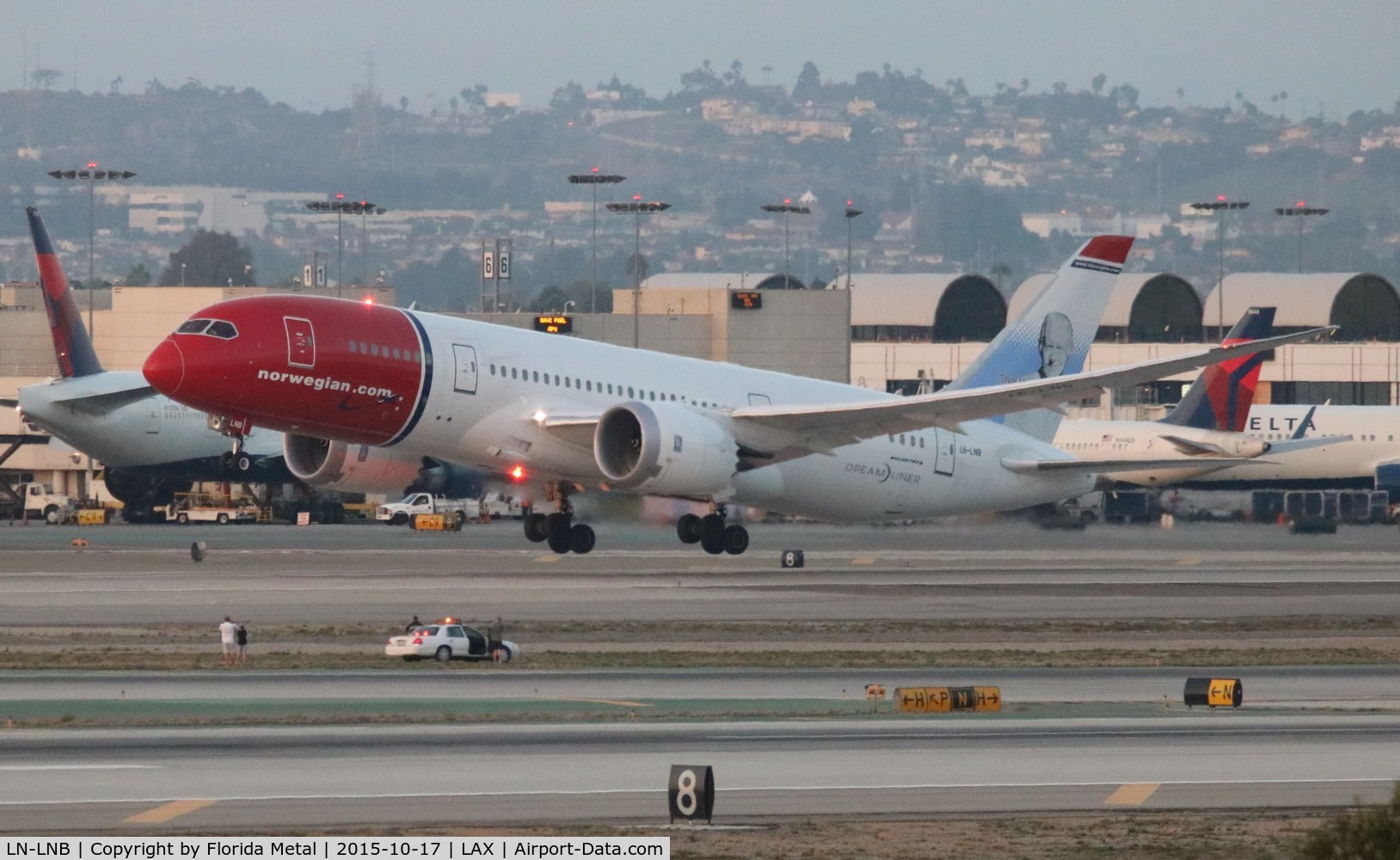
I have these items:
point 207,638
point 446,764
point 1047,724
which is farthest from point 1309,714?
point 207,638

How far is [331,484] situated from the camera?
167 ft

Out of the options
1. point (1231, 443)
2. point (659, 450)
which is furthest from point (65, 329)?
point (1231, 443)

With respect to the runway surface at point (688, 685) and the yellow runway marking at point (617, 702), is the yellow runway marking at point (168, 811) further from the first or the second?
the yellow runway marking at point (617, 702)

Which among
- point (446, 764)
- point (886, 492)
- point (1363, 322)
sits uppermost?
point (1363, 322)

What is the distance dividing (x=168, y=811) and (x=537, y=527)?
30.2 meters

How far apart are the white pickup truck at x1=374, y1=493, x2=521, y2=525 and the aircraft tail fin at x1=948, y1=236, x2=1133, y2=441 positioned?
119ft

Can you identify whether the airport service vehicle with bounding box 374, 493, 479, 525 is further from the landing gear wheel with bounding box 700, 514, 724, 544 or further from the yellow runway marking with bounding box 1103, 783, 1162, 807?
the yellow runway marking with bounding box 1103, 783, 1162, 807

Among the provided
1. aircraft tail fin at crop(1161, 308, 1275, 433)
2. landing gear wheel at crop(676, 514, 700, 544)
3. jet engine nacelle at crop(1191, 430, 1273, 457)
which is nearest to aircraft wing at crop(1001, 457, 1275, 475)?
landing gear wheel at crop(676, 514, 700, 544)

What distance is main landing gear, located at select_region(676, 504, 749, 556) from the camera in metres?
53.5

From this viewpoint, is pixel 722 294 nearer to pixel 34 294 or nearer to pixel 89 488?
pixel 89 488

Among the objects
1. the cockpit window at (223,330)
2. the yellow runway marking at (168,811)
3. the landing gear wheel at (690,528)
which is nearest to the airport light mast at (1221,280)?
the landing gear wheel at (690,528)

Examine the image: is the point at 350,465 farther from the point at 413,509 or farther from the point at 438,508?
the point at 438,508

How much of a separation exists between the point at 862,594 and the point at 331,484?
14.6 m

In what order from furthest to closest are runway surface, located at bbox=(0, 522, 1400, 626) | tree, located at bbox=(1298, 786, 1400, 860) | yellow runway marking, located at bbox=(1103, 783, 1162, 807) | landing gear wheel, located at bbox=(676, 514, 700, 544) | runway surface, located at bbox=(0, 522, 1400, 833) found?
landing gear wheel, located at bbox=(676, 514, 700, 544) → runway surface, located at bbox=(0, 522, 1400, 626) → runway surface, located at bbox=(0, 522, 1400, 833) → yellow runway marking, located at bbox=(1103, 783, 1162, 807) → tree, located at bbox=(1298, 786, 1400, 860)
